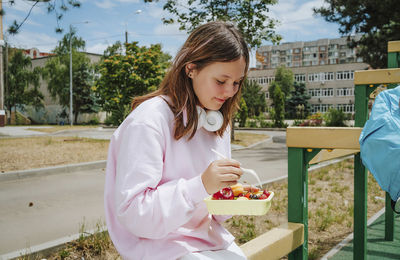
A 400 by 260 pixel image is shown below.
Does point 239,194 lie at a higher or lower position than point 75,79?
lower

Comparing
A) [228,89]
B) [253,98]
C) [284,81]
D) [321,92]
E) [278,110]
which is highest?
[284,81]

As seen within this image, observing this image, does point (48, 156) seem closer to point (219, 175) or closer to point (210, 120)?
point (210, 120)

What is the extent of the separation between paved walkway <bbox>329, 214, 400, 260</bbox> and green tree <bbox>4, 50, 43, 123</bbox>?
38983 millimetres

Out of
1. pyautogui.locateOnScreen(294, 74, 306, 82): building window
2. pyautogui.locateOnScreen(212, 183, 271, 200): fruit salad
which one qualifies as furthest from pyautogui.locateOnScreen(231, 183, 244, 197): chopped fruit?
pyautogui.locateOnScreen(294, 74, 306, 82): building window

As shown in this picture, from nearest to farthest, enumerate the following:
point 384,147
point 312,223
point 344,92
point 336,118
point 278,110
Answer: point 384,147 → point 312,223 → point 336,118 → point 278,110 → point 344,92

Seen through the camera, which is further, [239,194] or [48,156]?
[48,156]

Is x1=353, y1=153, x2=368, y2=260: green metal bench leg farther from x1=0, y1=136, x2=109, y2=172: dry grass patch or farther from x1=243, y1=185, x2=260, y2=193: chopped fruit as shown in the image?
x1=0, y1=136, x2=109, y2=172: dry grass patch

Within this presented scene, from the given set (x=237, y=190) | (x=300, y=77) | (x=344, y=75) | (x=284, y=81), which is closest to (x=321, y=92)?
(x=344, y=75)

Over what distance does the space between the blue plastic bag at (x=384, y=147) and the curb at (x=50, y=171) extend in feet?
21.5

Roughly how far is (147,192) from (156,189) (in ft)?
0.12

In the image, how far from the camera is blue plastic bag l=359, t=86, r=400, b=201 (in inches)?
58.5

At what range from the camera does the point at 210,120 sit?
1.43m

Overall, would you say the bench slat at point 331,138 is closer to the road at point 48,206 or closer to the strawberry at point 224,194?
the strawberry at point 224,194

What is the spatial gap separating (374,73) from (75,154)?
26.0 feet
